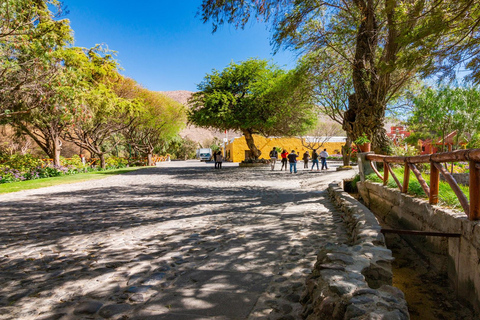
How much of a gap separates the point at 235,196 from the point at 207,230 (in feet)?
13.2

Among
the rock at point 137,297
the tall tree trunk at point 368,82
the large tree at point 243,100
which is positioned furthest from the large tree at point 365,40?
the large tree at point 243,100

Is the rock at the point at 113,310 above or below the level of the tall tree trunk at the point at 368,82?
below

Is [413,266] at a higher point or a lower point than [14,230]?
lower

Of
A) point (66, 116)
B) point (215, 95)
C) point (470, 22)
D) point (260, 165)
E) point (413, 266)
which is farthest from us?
point (260, 165)

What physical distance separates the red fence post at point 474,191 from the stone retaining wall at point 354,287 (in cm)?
97

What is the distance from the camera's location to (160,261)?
3.38 m

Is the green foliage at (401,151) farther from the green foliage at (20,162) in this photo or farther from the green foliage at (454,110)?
the green foliage at (20,162)

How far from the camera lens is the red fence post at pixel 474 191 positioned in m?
2.98

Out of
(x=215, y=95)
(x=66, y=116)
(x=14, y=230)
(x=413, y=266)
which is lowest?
(x=413, y=266)

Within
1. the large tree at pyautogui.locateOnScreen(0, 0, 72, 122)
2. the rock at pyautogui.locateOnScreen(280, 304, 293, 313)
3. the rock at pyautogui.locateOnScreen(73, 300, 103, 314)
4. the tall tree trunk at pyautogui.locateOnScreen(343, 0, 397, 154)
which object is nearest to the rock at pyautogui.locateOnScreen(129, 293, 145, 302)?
the rock at pyautogui.locateOnScreen(73, 300, 103, 314)

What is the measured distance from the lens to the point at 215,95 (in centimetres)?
2252

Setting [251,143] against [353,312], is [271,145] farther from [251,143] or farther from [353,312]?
[353,312]

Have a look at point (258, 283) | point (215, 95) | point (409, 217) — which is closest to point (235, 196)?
point (409, 217)

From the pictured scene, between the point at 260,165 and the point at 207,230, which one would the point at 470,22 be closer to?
the point at 207,230
